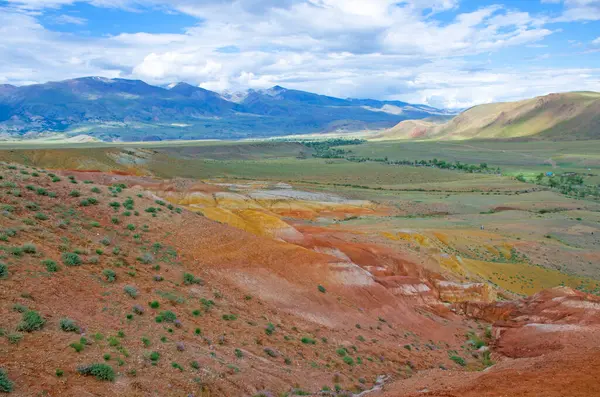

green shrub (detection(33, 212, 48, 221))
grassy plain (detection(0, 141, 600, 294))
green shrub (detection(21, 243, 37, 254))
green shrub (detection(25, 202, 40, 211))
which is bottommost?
grassy plain (detection(0, 141, 600, 294))

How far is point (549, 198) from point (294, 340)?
87.8m

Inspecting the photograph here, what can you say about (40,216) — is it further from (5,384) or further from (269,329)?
(5,384)

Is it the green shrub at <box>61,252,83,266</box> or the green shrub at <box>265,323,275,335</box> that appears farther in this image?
the green shrub at <box>265,323,275,335</box>

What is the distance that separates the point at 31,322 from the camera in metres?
11.3

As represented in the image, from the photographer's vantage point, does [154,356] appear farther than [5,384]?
Yes

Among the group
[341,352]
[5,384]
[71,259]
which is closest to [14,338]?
[5,384]

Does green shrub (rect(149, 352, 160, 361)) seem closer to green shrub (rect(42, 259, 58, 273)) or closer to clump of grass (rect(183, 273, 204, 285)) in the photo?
green shrub (rect(42, 259, 58, 273))

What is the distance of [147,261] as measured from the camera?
18016 millimetres

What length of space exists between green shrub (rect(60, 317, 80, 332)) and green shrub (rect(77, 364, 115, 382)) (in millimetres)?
1674

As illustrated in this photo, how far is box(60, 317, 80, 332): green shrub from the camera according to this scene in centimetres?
1176

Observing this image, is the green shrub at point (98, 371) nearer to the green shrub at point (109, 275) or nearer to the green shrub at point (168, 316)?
the green shrub at point (168, 316)

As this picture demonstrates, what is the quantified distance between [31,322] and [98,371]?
215 cm

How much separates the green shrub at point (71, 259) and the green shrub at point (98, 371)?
5.59 meters

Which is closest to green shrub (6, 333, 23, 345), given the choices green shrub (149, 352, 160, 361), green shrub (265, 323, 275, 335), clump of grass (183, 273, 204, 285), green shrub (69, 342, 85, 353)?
green shrub (69, 342, 85, 353)
